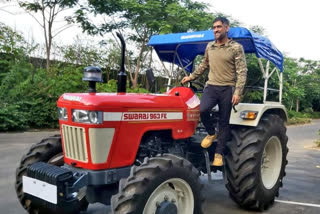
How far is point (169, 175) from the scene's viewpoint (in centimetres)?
301

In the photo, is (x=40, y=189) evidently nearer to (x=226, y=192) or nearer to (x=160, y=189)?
(x=160, y=189)

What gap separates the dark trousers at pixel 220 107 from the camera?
3.95m

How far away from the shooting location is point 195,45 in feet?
17.3

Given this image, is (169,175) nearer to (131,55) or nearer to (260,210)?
(260,210)

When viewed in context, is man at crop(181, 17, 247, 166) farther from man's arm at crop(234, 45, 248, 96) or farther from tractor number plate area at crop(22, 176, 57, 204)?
tractor number plate area at crop(22, 176, 57, 204)

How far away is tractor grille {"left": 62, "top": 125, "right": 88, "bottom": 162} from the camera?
3.15 meters

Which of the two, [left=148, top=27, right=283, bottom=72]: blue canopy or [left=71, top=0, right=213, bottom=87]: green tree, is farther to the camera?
[left=71, top=0, right=213, bottom=87]: green tree

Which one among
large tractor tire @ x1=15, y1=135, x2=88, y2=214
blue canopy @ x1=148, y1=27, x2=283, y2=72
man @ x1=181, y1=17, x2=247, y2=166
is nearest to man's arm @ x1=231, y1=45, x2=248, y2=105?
man @ x1=181, y1=17, x2=247, y2=166

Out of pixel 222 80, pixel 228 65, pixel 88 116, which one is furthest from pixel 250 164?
pixel 88 116

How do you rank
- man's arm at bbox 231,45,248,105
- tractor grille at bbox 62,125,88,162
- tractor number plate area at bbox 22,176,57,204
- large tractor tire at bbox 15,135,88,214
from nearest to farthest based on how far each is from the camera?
tractor number plate area at bbox 22,176,57,204, tractor grille at bbox 62,125,88,162, large tractor tire at bbox 15,135,88,214, man's arm at bbox 231,45,248,105

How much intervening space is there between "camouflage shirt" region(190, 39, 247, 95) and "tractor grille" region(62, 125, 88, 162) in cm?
176

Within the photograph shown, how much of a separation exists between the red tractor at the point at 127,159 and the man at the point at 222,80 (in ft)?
0.57

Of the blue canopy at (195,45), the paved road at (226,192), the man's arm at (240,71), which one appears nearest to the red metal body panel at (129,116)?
the man's arm at (240,71)

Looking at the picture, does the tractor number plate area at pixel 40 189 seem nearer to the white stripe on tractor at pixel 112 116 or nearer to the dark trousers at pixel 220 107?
the white stripe on tractor at pixel 112 116
